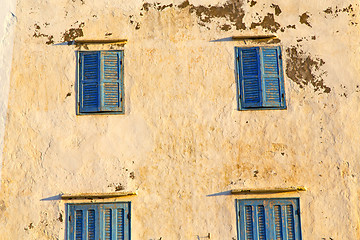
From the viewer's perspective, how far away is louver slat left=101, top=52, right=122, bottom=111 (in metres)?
9.46

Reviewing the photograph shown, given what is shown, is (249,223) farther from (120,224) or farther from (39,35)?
(39,35)

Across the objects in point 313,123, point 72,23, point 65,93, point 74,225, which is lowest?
point 74,225

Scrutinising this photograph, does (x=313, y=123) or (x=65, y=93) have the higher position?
(x=65, y=93)

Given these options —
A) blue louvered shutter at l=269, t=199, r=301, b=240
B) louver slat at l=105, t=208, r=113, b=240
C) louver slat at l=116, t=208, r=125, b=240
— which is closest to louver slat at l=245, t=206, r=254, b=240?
blue louvered shutter at l=269, t=199, r=301, b=240

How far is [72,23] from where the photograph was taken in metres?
9.88

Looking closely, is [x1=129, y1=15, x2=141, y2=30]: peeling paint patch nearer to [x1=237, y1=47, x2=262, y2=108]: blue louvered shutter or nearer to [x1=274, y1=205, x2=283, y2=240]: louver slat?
[x1=237, y1=47, x2=262, y2=108]: blue louvered shutter

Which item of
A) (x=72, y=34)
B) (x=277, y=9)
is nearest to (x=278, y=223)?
(x=277, y=9)

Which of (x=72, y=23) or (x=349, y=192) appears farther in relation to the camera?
(x=72, y=23)

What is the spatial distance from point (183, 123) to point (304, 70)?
258 centimetres

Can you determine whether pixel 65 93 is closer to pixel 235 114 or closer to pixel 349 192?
pixel 235 114

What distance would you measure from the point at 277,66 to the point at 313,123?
4.23ft

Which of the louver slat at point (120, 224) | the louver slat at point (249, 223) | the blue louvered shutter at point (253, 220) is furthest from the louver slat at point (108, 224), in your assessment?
the louver slat at point (249, 223)

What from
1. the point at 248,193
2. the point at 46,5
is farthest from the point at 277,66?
the point at 46,5

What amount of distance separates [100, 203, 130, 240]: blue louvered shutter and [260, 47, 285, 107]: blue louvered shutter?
328 centimetres
